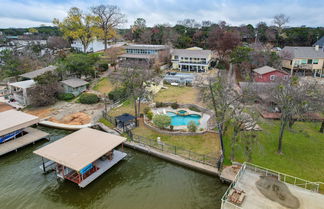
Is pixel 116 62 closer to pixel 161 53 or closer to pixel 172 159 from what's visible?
pixel 161 53

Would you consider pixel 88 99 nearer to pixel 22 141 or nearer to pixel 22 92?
pixel 22 92

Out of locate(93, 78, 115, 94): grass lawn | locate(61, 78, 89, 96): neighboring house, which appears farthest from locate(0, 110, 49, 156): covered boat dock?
locate(93, 78, 115, 94): grass lawn

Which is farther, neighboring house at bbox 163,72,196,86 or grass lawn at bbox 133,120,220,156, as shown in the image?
neighboring house at bbox 163,72,196,86

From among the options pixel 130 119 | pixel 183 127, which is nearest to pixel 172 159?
pixel 183 127

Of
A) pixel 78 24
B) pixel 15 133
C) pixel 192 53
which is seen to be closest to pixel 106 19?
pixel 78 24

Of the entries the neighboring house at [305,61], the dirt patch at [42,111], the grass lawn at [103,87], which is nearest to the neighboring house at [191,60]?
the neighboring house at [305,61]

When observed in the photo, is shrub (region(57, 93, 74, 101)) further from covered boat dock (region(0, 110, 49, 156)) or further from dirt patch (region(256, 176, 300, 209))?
dirt patch (region(256, 176, 300, 209))
